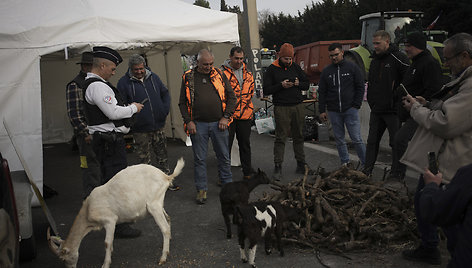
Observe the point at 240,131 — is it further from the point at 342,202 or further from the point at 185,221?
the point at 342,202

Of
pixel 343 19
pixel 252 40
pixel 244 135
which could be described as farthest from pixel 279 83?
pixel 343 19

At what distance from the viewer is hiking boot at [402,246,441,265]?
372 centimetres

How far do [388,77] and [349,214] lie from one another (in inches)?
105

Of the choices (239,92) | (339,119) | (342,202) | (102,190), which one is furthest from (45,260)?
(339,119)

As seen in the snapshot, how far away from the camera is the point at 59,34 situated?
593cm

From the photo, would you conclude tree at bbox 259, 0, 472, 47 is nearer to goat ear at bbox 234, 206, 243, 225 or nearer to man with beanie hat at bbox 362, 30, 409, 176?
man with beanie hat at bbox 362, 30, 409, 176

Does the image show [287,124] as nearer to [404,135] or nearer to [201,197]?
[201,197]

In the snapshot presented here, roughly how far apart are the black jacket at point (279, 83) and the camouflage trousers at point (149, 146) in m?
1.96

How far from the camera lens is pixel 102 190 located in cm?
407

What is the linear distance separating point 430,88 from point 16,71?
537 centimetres

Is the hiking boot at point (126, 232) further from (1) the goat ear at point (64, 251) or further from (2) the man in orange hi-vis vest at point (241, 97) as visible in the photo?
(2) the man in orange hi-vis vest at point (241, 97)

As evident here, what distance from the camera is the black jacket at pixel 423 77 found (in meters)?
5.09

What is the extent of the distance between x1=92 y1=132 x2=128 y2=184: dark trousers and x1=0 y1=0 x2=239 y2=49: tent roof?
6.54 ft

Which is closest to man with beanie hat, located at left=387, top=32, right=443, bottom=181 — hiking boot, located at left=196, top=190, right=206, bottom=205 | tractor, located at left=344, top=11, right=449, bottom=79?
hiking boot, located at left=196, top=190, right=206, bottom=205
